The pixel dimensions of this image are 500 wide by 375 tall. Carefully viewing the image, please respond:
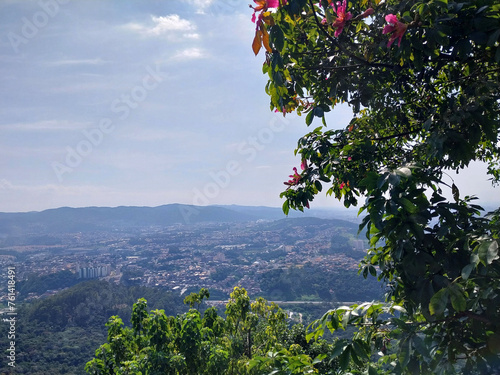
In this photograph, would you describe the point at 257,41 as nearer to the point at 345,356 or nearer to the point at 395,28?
the point at 395,28

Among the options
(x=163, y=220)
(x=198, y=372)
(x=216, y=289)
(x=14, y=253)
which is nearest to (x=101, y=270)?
(x=216, y=289)

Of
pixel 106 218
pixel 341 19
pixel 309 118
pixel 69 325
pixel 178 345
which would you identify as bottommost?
pixel 69 325

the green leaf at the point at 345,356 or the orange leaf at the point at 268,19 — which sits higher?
the orange leaf at the point at 268,19

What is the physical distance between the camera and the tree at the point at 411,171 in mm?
1476

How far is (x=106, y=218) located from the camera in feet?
388

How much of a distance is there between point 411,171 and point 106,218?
126818 mm

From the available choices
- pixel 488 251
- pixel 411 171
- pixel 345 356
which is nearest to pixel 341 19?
pixel 411 171

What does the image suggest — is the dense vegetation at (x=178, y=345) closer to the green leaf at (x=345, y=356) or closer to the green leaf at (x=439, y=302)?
the green leaf at (x=345, y=356)

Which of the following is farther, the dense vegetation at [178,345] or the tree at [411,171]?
the dense vegetation at [178,345]

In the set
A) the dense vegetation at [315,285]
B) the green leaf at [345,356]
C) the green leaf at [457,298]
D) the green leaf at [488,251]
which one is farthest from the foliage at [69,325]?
the green leaf at [488,251]

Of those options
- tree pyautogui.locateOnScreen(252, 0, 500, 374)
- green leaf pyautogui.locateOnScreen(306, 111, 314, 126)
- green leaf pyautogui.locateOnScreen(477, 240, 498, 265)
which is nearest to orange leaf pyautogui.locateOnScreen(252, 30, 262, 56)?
tree pyautogui.locateOnScreen(252, 0, 500, 374)

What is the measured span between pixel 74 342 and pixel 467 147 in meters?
24.8

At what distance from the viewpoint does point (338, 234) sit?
69125 mm

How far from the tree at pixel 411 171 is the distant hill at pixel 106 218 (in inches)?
3811
